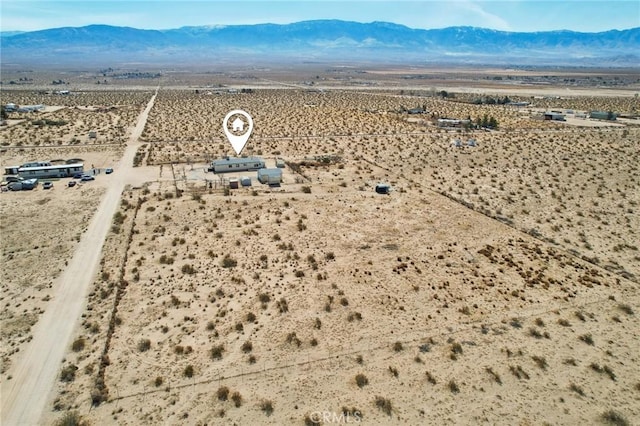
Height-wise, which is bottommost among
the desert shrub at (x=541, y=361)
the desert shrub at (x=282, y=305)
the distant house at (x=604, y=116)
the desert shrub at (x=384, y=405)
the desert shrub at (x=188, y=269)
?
the desert shrub at (x=384, y=405)

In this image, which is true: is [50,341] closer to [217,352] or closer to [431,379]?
[217,352]

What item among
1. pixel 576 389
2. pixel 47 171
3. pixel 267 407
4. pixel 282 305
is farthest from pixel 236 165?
pixel 576 389

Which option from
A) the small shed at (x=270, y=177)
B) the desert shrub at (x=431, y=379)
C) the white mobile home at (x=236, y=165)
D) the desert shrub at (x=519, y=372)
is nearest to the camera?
the desert shrub at (x=431, y=379)

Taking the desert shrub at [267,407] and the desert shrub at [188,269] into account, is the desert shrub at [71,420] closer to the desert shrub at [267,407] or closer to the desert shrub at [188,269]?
the desert shrub at [267,407]

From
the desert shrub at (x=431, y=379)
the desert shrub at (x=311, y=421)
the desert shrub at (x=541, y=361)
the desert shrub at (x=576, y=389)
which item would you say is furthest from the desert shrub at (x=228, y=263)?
the desert shrub at (x=576, y=389)

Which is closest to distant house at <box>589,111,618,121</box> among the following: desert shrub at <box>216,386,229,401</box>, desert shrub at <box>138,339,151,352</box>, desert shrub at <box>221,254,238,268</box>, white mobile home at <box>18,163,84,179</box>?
desert shrub at <box>221,254,238,268</box>

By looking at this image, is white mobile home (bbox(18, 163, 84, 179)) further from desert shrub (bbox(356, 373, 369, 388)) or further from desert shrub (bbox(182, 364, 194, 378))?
desert shrub (bbox(356, 373, 369, 388))

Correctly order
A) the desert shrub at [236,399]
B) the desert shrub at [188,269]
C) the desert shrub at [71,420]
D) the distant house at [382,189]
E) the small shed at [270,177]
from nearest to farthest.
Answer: the desert shrub at [71,420], the desert shrub at [236,399], the desert shrub at [188,269], the distant house at [382,189], the small shed at [270,177]
